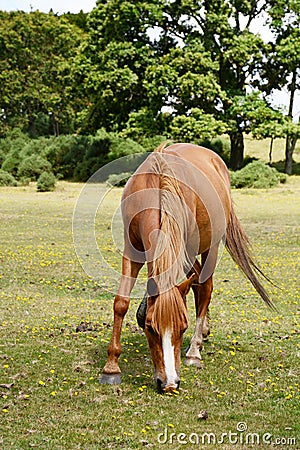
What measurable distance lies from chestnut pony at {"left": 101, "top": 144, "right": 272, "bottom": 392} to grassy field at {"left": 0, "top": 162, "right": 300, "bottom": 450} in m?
0.34

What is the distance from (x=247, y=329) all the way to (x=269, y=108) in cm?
2662

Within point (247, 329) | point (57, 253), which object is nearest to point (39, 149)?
point (57, 253)

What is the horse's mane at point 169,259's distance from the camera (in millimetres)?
4641

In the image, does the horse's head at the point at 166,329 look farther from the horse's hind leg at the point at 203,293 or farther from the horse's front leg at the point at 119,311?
the horse's hind leg at the point at 203,293

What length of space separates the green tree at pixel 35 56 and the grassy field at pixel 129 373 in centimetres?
3778

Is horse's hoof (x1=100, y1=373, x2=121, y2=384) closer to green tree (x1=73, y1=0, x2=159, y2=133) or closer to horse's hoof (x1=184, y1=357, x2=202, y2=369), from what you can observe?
horse's hoof (x1=184, y1=357, x2=202, y2=369)

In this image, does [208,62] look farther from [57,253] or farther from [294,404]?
[294,404]

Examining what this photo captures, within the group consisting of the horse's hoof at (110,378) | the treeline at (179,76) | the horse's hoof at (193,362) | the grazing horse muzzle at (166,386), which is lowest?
the horse's hoof at (193,362)

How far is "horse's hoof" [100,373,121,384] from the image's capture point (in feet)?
17.9

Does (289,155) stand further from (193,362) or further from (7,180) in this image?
(193,362)

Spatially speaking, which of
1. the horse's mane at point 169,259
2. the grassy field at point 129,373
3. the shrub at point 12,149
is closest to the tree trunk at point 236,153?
the shrub at point 12,149

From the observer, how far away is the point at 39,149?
127ft

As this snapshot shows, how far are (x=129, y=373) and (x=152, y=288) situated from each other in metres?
1.42

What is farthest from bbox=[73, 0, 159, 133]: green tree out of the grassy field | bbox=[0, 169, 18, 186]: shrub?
the grassy field
